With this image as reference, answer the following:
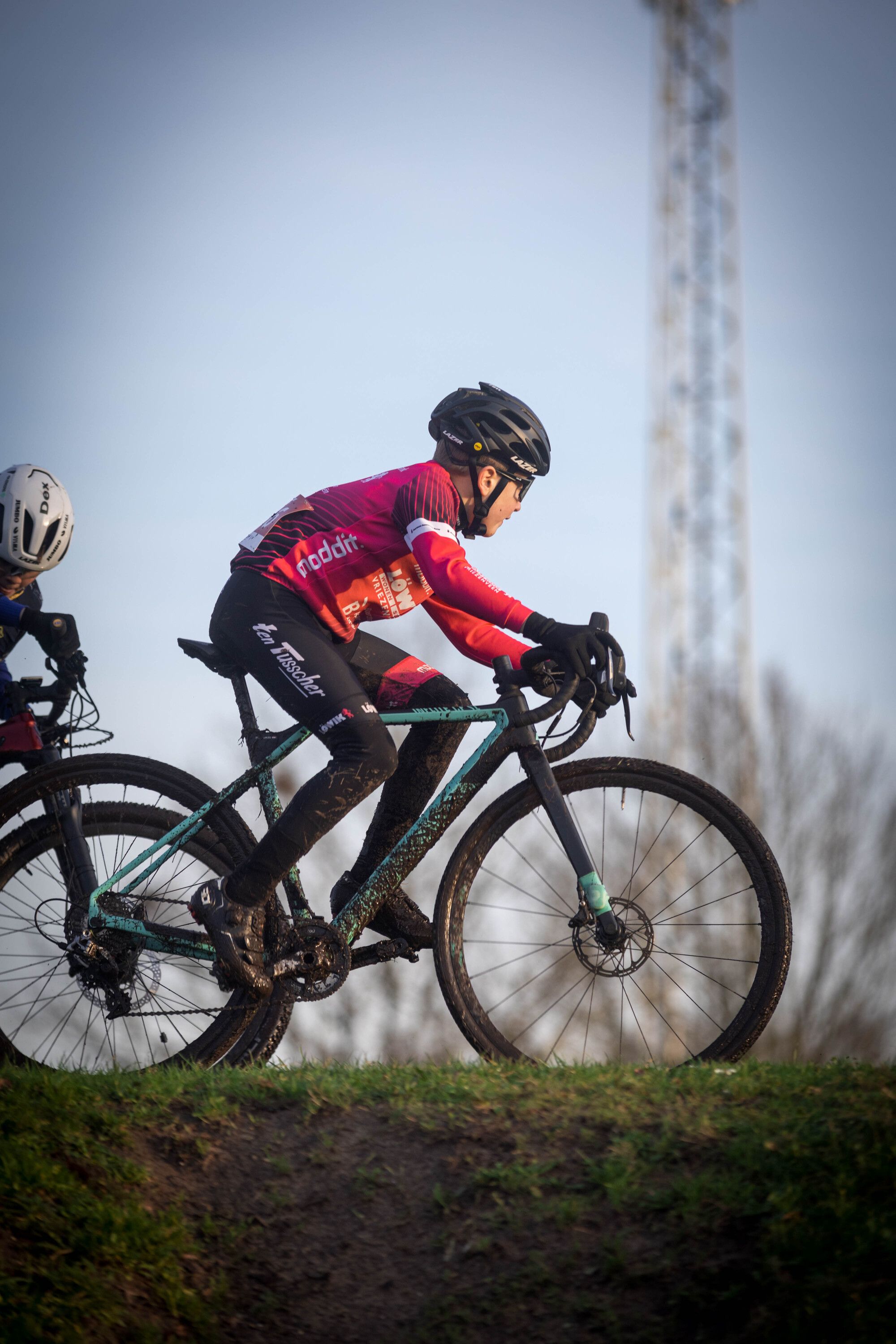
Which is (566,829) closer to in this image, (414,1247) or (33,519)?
(414,1247)

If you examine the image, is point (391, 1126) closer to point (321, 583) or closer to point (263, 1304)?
point (263, 1304)

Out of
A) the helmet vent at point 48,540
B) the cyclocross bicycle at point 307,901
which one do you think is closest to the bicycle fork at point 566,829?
the cyclocross bicycle at point 307,901

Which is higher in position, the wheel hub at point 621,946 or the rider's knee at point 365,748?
the rider's knee at point 365,748

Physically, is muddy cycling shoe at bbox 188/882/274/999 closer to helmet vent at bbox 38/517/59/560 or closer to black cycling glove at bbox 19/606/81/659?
black cycling glove at bbox 19/606/81/659

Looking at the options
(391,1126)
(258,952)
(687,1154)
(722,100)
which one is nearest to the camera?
(687,1154)

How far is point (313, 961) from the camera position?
3.97 metres

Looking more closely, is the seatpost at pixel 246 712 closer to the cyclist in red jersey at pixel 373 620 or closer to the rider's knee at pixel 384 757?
the cyclist in red jersey at pixel 373 620

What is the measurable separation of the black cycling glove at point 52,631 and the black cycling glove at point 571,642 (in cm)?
189

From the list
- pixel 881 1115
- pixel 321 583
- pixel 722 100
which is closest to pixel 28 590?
pixel 321 583

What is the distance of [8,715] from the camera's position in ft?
15.1

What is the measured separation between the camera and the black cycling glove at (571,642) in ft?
13.2

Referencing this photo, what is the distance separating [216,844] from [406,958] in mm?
860

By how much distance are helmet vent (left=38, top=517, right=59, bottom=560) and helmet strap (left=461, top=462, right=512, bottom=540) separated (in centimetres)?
185

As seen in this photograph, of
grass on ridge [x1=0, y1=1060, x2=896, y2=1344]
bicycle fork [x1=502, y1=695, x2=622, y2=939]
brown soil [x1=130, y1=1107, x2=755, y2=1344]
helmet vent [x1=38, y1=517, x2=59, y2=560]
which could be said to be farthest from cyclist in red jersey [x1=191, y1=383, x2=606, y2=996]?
helmet vent [x1=38, y1=517, x2=59, y2=560]
